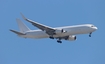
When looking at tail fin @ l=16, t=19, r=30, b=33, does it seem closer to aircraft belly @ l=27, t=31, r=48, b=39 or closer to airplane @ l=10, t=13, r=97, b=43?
airplane @ l=10, t=13, r=97, b=43

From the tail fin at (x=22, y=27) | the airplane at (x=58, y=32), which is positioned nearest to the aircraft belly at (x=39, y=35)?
the airplane at (x=58, y=32)

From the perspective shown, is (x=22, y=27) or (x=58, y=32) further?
(x=22, y=27)

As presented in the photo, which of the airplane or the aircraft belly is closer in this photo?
the airplane

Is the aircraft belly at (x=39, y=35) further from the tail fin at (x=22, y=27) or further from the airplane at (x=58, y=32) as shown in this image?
the tail fin at (x=22, y=27)

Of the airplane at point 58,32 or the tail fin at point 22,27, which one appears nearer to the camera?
the airplane at point 58,32

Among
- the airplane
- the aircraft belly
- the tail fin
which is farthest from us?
the tail fin

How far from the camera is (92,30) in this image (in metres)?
75.7

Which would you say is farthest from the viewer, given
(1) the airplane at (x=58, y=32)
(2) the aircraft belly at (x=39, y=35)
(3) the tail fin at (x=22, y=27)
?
(3) the tail fin at (x=22, y=27)

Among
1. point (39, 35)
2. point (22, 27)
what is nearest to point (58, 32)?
point (39, 35)

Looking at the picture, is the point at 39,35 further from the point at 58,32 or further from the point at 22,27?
the point at 22,27

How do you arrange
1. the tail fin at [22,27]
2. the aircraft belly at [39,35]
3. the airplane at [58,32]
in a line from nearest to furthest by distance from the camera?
the airplane at [58,32] < the aircraft belly at [39,35] < the tail fin at [22,27]

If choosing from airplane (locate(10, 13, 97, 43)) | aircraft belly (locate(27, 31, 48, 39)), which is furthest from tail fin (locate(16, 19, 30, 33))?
aircraft belly (locate(27, 31, 48, 39))

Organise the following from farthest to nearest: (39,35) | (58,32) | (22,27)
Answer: (22,27) → (39,35) → (58,32)

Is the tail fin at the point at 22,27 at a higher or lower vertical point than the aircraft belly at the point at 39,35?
higher
